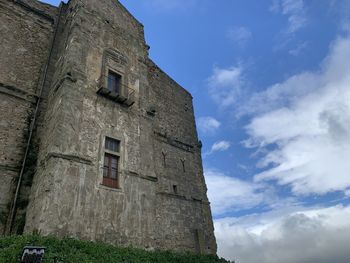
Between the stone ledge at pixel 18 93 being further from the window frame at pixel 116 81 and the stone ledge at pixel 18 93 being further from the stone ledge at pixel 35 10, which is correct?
the stone ledge at pixel 35 10

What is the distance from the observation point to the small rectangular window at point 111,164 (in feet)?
35.2

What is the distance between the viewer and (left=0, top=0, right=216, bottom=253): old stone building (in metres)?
9.66

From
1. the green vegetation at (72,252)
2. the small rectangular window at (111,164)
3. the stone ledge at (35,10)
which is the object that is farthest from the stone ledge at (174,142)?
the stone ledge at (35,10)

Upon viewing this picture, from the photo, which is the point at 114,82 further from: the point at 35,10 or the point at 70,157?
the point at 35,10

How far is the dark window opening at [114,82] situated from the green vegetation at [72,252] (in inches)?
273

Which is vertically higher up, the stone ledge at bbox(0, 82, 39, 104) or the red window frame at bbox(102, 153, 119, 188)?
the stone ledge at bbox(0, 82, 39, 104)

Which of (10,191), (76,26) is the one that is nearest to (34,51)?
(76,26)

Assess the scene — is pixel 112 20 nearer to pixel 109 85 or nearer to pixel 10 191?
pixel 109 85

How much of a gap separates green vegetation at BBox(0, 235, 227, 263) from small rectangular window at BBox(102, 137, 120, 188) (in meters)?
2.48

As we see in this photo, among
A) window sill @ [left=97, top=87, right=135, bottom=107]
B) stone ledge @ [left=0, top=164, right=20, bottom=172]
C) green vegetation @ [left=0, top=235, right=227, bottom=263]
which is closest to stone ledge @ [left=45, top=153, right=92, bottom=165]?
stone ledge @ [left=0, top=164, right=20, bottom=172]

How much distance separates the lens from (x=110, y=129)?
11672mm

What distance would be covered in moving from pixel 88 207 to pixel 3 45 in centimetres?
813

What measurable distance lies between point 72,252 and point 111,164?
406 centimetres

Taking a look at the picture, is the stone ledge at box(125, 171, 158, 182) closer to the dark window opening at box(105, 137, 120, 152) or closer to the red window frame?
the red window frame
